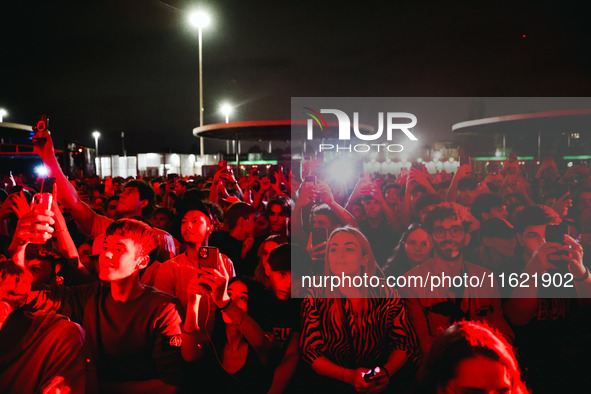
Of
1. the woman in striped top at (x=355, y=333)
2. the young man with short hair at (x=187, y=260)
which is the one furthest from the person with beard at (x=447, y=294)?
the young man with short hair at (x=187, y=260)

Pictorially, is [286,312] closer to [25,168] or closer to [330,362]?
[330,362]

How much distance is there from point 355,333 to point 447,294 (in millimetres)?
914

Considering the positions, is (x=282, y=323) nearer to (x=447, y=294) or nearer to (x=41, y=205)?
(x=447, y=294)

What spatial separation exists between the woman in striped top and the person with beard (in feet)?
1.12

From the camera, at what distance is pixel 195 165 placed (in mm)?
Answer: 34062

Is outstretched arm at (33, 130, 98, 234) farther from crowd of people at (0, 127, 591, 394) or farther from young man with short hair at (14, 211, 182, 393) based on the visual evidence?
young man with short hair at (14, 211, 182, 393)

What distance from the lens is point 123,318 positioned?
2.51m

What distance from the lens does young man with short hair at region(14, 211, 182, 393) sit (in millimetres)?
2457

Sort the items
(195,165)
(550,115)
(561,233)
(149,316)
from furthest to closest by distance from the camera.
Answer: (195,165) → (550,115) → (561,233) → (149,316)

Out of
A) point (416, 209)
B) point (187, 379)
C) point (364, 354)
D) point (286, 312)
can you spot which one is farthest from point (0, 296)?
point (416, 209)

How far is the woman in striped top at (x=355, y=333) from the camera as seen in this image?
2625 mm

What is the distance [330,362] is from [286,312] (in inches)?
19.7

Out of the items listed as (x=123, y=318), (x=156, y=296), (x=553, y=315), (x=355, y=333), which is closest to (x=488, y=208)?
(x=553, y=315)

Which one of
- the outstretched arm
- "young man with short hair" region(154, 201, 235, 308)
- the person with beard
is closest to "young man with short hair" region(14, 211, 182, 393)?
"young man with short hair" region(154, 201, 235, 308)
